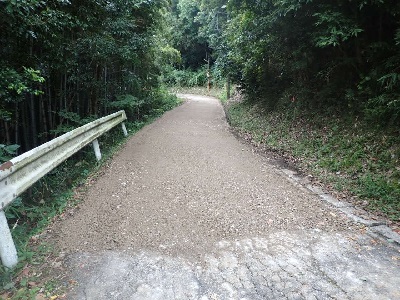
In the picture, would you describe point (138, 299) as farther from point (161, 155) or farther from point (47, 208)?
point (161, 155)

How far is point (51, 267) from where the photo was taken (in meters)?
2.82

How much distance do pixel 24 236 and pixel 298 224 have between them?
3.17 meters

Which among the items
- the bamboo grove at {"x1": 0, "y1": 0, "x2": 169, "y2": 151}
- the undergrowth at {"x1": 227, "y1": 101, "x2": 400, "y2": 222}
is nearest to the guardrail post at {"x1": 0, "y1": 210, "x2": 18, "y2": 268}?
the bamboo grove at {"x1": 0, "y1": 0, "x2": 169, "y2": 151}

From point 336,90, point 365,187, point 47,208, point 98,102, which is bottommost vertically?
point 47,208

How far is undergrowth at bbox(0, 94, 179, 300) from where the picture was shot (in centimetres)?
255

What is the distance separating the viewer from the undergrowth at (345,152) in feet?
14.9

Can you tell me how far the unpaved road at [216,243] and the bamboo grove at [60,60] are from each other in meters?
2.17

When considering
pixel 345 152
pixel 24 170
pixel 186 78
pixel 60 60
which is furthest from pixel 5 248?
pixel 186 78

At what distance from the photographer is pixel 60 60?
6137mm

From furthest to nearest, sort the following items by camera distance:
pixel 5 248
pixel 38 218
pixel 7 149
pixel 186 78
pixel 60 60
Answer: pixel 186 78 → pixel 60 60 → pixel 38 218 → pixel 7 149 → pixel 5 248

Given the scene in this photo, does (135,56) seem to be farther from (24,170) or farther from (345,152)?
(24,170)

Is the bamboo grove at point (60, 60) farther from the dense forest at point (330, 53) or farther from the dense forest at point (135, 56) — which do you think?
the dense forest at point (330, 53)

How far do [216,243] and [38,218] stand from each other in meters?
2.62

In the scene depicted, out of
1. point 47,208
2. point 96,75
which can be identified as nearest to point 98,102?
point 96,75
